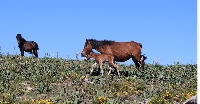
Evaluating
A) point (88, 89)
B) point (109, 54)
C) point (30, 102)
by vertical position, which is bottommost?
point (30, 102)

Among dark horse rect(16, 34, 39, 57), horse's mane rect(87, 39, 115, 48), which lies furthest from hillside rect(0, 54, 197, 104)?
dark horse rect(16, 34, 39, 57)

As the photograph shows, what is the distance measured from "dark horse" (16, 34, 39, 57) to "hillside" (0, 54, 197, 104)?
10096 millimetres

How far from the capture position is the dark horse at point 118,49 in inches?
1065

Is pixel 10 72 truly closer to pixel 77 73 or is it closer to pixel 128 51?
pixel 77 73

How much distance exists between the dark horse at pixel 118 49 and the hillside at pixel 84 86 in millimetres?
1172

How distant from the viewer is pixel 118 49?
27.6 meters

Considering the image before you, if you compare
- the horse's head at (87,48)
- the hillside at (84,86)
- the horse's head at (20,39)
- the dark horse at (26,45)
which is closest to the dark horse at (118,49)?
the horse's head at (87,48)

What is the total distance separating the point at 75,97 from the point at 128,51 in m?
10.7

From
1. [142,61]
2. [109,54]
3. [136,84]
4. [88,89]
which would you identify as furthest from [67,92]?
[142,61]

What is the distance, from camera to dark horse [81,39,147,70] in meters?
27.0

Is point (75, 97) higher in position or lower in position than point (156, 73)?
lower

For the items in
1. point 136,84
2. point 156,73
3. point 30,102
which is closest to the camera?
point 30,102

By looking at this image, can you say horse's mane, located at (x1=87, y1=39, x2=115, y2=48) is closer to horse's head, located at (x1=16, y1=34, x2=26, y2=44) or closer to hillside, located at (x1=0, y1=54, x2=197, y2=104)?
hillside, located at (x1=0, y1=54, x2=197, y2=104)

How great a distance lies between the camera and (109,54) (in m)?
27.0
